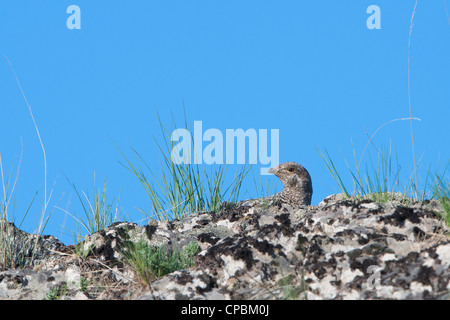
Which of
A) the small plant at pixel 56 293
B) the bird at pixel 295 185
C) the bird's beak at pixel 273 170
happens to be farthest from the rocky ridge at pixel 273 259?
the bird's beak at pixel 273 170

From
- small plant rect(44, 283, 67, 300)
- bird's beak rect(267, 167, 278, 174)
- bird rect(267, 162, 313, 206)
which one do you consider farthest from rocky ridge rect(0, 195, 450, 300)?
bird's beak rect(267, 167, 278, 174)

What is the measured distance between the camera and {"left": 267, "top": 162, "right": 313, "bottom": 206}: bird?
8055 millimetres

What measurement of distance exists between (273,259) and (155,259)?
107 centimetres

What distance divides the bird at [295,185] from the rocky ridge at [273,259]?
1.33 m

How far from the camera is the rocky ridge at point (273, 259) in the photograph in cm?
437

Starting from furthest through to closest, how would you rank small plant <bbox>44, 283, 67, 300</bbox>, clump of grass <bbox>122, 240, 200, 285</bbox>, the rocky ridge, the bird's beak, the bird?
the bird's beak < the bird < small plant <bbox>44, 283, 67, 300</bbox> < clump of grass <bbox>122, 240, 200, 285</bbox> < the rocky ridge

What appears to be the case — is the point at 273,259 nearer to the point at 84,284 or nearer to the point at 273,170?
the point at 84,284

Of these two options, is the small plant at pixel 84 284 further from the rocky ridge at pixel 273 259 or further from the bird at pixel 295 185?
the bird at pixel 295 185

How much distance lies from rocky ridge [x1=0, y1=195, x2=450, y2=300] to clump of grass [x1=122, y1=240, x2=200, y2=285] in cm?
10

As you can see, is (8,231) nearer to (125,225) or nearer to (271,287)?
(125,225)

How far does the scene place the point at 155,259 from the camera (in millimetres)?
5328

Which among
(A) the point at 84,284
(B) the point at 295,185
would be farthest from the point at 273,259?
(B) the point at 295,185

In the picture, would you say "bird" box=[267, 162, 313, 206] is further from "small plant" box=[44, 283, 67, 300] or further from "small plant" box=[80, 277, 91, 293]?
"small plant" box=[44, 283, 67, 300]
